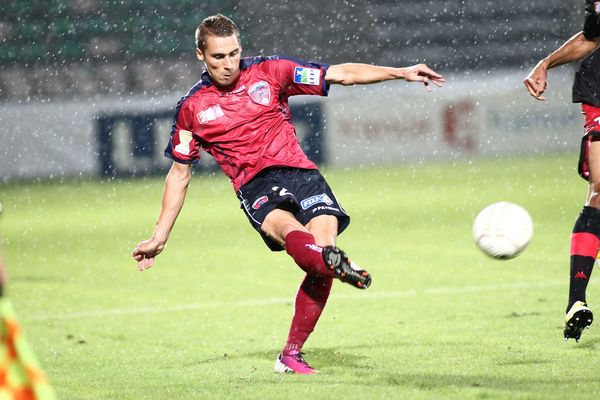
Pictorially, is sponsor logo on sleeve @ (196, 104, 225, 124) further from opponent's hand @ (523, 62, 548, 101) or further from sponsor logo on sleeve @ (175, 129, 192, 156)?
opponent's hand @ (523, 62, 548, 101)

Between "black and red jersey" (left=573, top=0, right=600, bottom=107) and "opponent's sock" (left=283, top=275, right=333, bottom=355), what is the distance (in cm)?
157

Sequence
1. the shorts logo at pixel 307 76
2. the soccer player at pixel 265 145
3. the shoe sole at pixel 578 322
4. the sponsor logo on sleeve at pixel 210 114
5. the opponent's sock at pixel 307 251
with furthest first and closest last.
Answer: the sponsor logo on sleeve at pixel 210 114 → the shorts logo at pixel 307 76 → the soccer player at pixel 265 145 → the shoe sole at pixel 578 322 → the opponent's sock at pixel 307 251

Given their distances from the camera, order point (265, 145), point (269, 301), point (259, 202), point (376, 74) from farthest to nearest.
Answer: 1. point (269, 301)
2. point (265, 145)
3. point (259, 202)
4. point (376, 74)

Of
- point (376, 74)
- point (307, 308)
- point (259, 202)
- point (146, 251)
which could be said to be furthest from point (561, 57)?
point (146, 251)

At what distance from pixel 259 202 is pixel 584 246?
159cm

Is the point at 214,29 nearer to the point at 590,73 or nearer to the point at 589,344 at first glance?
the point at 590,73

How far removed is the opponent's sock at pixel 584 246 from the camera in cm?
523

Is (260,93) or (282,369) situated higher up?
(260,93)

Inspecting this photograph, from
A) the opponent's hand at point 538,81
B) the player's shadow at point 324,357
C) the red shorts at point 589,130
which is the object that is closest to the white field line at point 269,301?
the player's shadow at point 324,357

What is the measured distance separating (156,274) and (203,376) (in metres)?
4.32

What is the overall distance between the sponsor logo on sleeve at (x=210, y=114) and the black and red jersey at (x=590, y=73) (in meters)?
1.77

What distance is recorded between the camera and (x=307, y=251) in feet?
15.4

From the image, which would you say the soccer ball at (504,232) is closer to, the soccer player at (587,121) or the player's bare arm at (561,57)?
the soccer player at (587,121)

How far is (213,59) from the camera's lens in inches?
203
